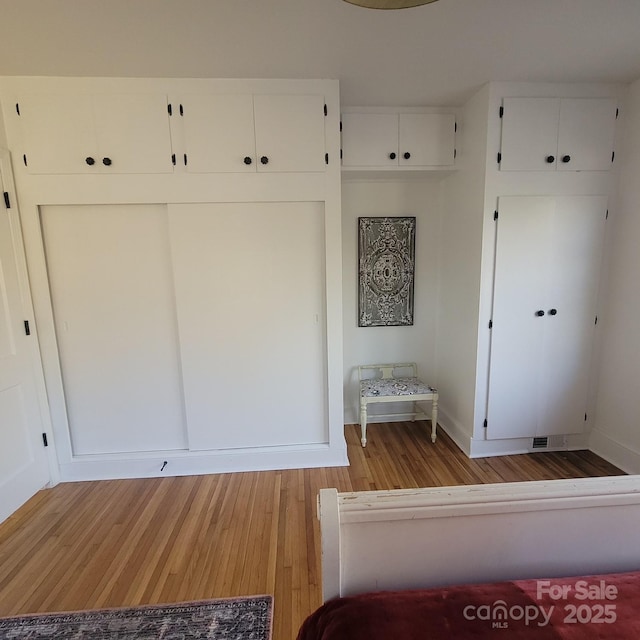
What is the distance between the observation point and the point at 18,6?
4.69 ft

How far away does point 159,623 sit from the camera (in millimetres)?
1354

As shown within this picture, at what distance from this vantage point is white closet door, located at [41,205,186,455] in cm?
216

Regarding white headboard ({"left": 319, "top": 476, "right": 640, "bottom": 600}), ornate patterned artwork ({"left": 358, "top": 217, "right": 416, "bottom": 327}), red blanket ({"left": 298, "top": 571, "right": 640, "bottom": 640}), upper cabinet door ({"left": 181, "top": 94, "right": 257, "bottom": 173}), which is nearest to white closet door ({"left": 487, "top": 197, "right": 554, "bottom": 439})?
ornate patterned artwork ({"left": 358, "top": 217, "right": 416, "bottom": 327})

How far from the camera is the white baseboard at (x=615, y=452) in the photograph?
221cm

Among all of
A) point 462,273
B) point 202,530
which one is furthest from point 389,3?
point 202,530

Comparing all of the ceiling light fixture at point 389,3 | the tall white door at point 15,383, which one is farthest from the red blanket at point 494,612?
the tall white door at point 15,383

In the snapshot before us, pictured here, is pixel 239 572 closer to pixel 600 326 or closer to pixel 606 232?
pixel 600 326

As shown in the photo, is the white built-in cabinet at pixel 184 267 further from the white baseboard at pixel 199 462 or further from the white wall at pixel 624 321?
the white wall at pixel 624 321

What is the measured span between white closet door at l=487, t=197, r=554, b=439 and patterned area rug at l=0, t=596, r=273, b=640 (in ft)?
6.30

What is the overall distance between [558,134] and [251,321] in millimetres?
2433

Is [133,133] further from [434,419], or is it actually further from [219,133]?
[434,419]

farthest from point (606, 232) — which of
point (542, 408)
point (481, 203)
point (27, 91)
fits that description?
point (27, 91)

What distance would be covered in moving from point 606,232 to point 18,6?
3526 mm

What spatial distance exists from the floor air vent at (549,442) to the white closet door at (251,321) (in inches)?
63.9
